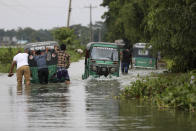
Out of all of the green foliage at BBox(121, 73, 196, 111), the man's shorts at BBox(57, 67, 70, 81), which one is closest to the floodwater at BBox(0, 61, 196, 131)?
the green foliage at BBox(121, 73, 196, 111)

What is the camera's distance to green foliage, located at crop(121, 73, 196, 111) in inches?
550

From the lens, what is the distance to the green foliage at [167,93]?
13966 millimetres

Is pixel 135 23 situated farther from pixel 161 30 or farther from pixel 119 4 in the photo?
pixel 161 30

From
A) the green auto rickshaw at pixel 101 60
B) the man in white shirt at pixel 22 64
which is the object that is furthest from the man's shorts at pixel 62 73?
the green auto rickshaw at pixel 101 60

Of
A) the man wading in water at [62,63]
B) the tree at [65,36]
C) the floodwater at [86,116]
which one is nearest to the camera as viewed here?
the floodwater at [86,116]

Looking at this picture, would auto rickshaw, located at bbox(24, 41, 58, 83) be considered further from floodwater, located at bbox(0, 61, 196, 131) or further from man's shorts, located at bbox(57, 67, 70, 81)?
floodwater, located at bbox(0, 61, 196, 131)

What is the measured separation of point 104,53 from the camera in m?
32.7

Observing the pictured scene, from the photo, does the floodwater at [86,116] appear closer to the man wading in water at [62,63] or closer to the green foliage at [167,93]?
the green foliage at [167,93]

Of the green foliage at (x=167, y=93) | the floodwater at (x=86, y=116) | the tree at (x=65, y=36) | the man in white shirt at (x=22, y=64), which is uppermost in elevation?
the tree at (x=65, y=36)

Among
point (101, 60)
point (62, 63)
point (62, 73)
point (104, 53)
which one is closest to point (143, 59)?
point (104, 53)

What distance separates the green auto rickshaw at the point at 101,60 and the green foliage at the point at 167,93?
13461 millimetres

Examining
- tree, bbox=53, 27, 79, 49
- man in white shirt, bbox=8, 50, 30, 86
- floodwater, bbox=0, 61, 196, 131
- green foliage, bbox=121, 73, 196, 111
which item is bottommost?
floodwater, bbox=0, 61, 196, 131

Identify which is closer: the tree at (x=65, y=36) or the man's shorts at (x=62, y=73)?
the man's shorts at (x=62, y=73)

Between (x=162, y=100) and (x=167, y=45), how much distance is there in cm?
1078
